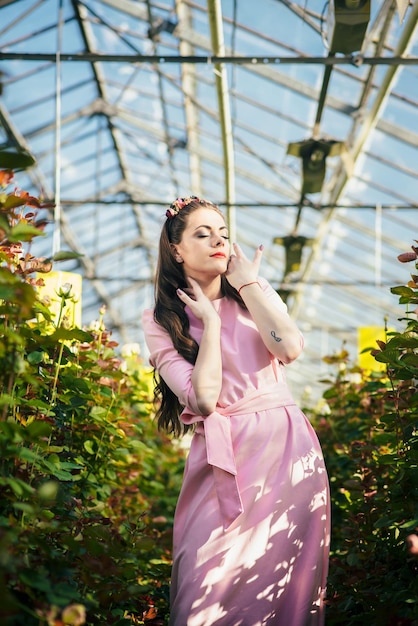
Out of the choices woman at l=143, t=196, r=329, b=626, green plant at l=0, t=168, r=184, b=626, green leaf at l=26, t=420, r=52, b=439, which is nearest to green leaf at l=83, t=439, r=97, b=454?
green plant at l=0, t=168, r=184, b=626

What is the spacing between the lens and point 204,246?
2.06 m

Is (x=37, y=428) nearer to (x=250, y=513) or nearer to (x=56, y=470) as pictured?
(x=56, y=470)

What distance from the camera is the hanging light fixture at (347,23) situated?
4117mm

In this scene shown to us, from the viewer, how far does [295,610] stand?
72.1 inches

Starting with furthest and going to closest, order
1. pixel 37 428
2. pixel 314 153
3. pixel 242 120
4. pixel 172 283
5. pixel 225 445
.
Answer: pixel 242 120
pixel 314 153
pixel 172 283
pixel 225 445
pixel 37 428

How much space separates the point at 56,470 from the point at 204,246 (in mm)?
632

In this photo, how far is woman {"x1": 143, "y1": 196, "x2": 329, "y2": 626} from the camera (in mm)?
1828

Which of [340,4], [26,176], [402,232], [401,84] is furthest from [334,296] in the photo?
[340,4]

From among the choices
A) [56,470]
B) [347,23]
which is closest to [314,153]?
[347,23]

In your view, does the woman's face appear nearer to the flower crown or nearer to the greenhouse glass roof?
the flower crown

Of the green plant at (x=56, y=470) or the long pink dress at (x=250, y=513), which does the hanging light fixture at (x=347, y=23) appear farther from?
the long pink dress at (x=250, y=513)

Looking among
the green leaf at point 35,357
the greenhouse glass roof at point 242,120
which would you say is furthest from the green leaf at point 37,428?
the greenhouse glass roof at point 242,120

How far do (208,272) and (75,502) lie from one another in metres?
0.60

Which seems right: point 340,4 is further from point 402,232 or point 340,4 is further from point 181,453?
point 402,232
